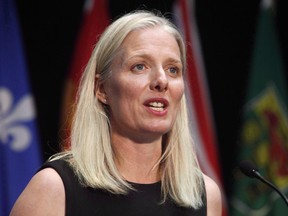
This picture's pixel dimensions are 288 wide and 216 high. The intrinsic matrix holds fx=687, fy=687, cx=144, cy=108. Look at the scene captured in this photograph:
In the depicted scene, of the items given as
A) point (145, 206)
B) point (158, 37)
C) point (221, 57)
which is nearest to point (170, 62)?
point (158, 37)

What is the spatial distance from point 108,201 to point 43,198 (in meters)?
0.22

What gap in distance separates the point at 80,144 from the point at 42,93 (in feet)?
6.11

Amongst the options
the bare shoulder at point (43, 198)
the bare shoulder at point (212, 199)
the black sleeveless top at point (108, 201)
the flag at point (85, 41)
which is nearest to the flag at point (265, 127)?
the flag at point (85, 41)

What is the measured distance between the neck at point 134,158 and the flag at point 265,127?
94.8 inches

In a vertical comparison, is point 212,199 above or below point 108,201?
below

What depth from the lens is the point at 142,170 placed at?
221 centimetres

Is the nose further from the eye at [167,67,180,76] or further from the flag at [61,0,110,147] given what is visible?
the flag at [61,0,110,147]

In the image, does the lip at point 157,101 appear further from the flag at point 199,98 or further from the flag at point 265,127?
the flag at point 265,127

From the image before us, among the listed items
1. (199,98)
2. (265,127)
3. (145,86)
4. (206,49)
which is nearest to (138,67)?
(145,86)

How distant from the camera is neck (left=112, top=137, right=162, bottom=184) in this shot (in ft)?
7.16

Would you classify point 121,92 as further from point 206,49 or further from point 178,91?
point 206,49

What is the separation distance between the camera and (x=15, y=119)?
12.4ft

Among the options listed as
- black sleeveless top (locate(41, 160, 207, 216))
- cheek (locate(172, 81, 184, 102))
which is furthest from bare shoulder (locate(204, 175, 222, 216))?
cheek (locate(172, 81, 184, 102))

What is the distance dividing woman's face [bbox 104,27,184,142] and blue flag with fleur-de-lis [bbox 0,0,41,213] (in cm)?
168
